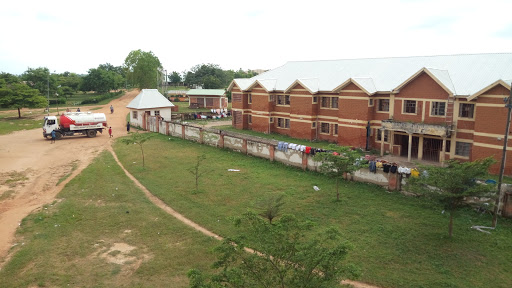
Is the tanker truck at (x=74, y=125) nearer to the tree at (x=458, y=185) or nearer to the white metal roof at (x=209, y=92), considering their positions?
the white metal roof at (x=209, y=92)

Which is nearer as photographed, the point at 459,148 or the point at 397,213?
the point at 397,213

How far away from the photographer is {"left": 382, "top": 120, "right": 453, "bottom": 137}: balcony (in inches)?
1014

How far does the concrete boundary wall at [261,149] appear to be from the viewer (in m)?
20.4

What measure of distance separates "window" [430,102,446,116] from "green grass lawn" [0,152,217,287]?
20614 millimetres

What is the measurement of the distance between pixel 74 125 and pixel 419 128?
1317 inches

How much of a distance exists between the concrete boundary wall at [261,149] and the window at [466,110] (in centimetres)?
1008

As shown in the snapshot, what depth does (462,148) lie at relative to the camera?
85.9 ft

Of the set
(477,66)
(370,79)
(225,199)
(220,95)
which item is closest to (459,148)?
(477,66)

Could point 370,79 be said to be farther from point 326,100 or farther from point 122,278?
point 122,278

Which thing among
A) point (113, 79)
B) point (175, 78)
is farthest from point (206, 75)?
point (175, 78)

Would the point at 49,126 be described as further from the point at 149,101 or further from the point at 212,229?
the point at 212,229

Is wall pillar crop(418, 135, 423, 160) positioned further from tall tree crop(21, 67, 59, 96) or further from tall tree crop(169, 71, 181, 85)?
tall tree crop(169, 71, 181, 85)

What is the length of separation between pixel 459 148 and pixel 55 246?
2560 cm

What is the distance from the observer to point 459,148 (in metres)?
26.3
